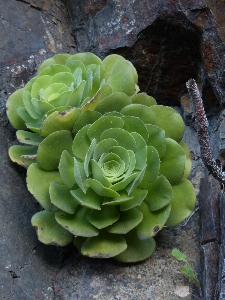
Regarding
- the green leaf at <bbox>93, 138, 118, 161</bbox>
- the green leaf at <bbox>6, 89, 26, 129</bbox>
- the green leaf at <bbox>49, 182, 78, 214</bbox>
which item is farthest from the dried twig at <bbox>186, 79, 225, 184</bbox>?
the green leaf at <bbox>6, 89, 26, 129</bbox>

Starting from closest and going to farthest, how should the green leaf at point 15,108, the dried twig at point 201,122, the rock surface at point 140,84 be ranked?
the dried twig at point 201,122 < the rock surface at point 140,84 < the green leaf at point 15,108

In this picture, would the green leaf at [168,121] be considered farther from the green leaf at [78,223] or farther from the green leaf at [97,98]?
the green leaf at [78,223]

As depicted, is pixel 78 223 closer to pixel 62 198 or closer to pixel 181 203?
pixel 62 198

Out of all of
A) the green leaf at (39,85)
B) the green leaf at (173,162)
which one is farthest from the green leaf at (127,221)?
the green leaf at (39,85)

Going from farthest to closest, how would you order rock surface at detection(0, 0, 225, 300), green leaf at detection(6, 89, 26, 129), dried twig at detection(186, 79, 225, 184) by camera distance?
green leaf at detection(6, 89, 26, 129) < rock surface at detection(0, 0, 225, 300) < dried twig at detection(186, 79, 225, 184)

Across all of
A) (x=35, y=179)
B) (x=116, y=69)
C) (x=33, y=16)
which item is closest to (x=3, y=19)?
(x=33, y=16)

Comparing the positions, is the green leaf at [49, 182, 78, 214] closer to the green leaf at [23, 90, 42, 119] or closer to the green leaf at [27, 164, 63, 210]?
the green leaf at [27, 164, 63, 210]
